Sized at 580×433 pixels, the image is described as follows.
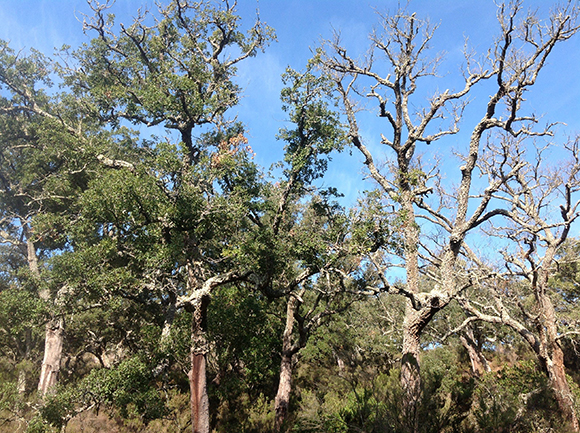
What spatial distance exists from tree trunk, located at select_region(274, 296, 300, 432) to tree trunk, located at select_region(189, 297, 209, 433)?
334 cm

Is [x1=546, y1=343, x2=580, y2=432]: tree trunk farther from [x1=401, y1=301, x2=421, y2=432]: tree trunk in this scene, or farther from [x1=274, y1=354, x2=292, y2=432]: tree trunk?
[x1=274, y1=354, x2=292, y2=432]: tree trunk

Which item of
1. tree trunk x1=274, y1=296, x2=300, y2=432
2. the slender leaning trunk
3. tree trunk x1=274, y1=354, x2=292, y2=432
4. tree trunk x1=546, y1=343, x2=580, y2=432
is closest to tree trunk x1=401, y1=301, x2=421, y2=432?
the slender leaning trunk

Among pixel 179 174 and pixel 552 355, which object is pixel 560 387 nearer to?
Result: pixel 552 355

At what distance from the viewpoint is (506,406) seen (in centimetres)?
880

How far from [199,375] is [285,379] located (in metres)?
4.22

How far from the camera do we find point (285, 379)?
12664 mm

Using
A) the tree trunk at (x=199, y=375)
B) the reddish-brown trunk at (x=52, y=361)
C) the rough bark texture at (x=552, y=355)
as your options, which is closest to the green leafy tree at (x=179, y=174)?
the tree trunk at (x=199, y=375)

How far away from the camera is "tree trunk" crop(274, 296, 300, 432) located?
12.1 m

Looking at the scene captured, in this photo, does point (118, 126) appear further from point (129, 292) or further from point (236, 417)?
point (236, 417)

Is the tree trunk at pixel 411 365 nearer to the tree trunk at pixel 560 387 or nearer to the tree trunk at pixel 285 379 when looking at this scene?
the tree trunk at pixel 285 379

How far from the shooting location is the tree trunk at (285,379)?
477 inches

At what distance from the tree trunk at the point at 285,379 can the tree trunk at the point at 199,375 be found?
11.0 ft

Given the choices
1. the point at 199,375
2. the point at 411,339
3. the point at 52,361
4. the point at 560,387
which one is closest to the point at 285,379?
the point at 199,375

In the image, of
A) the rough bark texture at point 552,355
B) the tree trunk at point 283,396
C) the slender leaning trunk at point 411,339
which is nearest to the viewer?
the slender leaning trunk at point 411,339
